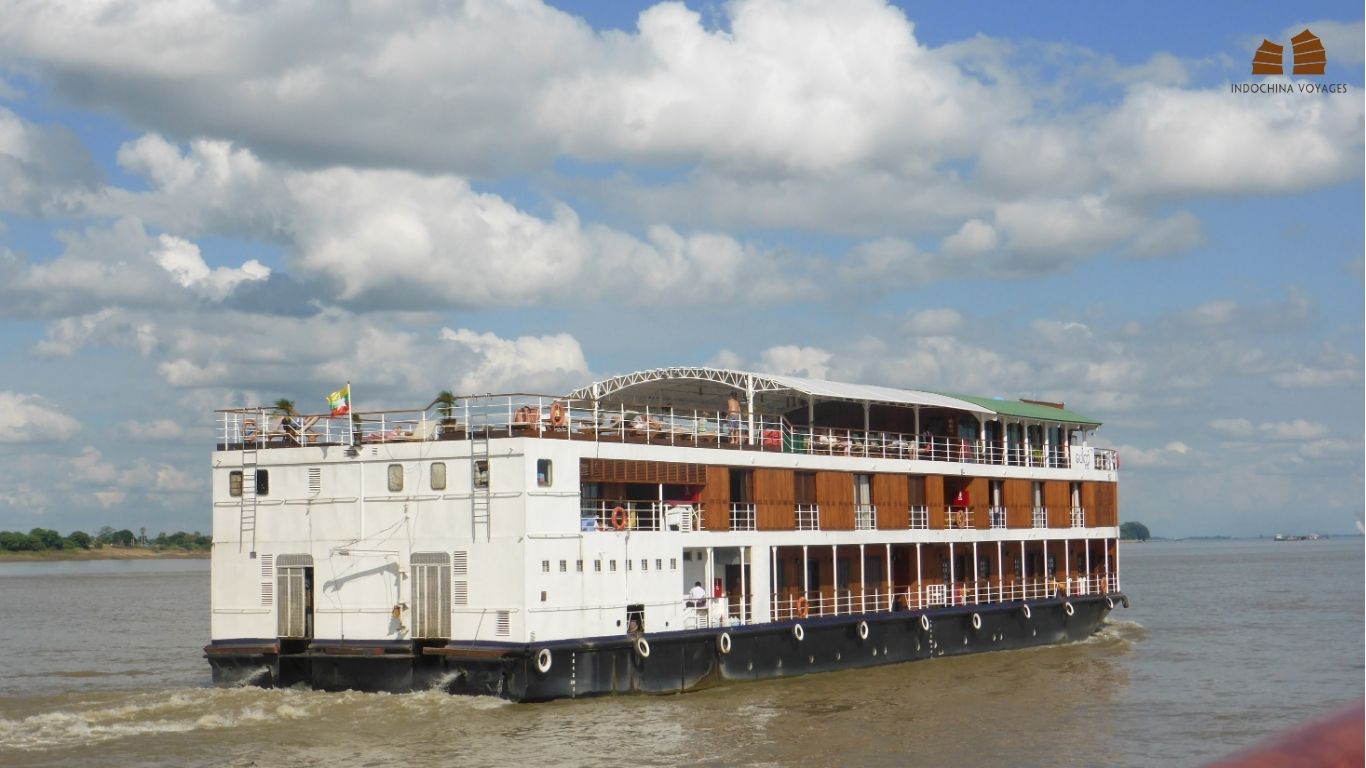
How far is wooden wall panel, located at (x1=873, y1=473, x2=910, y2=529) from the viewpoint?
120 ft

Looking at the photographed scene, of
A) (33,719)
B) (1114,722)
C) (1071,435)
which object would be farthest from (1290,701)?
(33,719)

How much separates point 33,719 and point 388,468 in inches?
299

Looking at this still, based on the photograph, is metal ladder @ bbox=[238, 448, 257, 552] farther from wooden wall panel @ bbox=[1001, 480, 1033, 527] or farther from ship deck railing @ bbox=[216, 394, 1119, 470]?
wooden wall panel @ bbox=[1001, 480, 1033, 527]

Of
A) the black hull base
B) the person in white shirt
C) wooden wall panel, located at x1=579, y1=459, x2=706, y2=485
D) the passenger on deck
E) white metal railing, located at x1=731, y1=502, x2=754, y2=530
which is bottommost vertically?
the black hull base

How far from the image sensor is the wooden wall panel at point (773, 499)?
107 feet

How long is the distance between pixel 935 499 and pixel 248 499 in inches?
693

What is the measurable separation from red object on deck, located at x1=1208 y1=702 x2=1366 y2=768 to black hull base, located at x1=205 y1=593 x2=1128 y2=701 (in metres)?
25.1

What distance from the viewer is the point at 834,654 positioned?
3316cm

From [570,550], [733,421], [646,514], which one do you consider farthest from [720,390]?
[570,550]

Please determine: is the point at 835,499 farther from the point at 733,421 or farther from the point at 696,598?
the point at 696,598

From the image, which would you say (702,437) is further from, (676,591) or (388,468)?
(388,468)

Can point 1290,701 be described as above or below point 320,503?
below

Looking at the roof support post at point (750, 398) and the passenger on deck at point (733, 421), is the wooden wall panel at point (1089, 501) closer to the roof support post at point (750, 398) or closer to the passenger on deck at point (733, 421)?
the roof support post at point (750, 398)

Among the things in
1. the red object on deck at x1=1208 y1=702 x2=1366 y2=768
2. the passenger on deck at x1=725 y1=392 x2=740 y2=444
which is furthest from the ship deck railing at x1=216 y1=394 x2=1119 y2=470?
the red object on deck at x1=1208 y1=702 x2=1366 y2=768
